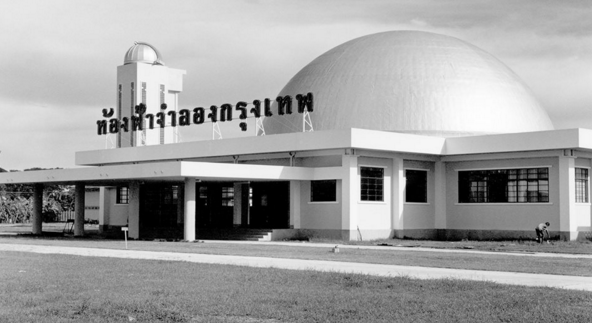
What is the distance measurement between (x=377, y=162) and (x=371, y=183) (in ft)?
4.89

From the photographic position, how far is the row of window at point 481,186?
50719mm

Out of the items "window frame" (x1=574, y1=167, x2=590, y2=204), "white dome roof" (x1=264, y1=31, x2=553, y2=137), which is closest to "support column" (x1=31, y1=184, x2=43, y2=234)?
"white dome roof" (x1=264, y1=31, x2=553, y2=137)

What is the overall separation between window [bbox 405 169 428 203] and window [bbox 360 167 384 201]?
2571mm

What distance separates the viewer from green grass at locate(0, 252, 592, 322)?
1523cm

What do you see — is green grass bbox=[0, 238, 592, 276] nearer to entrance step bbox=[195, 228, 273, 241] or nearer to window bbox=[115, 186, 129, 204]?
entrance step bbox=[195, 228, 273, 241]

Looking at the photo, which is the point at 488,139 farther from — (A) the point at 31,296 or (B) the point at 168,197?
(A) the point at 31,296

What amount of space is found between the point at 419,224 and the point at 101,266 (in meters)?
32.2

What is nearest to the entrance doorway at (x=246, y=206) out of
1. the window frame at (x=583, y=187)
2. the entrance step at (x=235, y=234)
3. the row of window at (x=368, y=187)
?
the entrance step at (x=235, y=234)

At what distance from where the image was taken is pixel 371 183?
52.2m

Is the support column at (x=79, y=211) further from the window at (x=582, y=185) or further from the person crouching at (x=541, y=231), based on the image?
the window at (x=582, y=185)

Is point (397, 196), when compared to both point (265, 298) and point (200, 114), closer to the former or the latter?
point (200, 114)

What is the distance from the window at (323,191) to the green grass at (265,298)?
27574 mm

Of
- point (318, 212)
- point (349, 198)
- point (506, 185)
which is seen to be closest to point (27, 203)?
point (318, 212)

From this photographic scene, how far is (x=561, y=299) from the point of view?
17.5 metres
